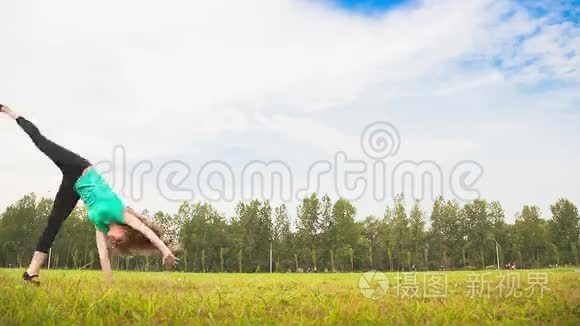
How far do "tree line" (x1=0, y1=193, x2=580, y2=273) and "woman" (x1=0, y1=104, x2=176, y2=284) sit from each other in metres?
63.2

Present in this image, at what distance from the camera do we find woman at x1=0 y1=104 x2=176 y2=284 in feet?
20.8

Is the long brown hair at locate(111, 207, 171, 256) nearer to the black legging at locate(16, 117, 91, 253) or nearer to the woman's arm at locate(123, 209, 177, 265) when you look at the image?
the woman's arm at locate(123, 209, 177, 265)

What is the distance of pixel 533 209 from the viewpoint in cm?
8031

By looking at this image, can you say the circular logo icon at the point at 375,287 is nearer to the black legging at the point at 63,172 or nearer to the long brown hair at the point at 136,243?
the long brown hair at the point at 136,243

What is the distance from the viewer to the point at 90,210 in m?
6.41

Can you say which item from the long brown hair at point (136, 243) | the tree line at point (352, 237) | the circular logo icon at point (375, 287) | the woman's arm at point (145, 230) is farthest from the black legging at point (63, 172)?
the tree line at point (352, 237)

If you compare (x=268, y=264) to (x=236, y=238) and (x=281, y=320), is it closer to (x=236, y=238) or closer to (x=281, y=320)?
(x=236, y=238)

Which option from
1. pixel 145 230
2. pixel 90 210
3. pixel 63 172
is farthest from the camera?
pixel 63 172

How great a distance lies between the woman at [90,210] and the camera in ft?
20.8

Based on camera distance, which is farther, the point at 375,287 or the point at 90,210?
the point at 375,287

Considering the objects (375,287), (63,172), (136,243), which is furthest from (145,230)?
(375,287)

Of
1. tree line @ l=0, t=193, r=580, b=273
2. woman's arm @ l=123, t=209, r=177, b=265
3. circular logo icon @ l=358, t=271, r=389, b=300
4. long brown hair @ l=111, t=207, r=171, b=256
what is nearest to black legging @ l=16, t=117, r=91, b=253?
long brown hair @ l=111, t=207, r=171, b=256

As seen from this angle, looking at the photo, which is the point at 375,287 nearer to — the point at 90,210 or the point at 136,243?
the point at 136,243

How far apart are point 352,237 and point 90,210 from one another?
70.2 meters
